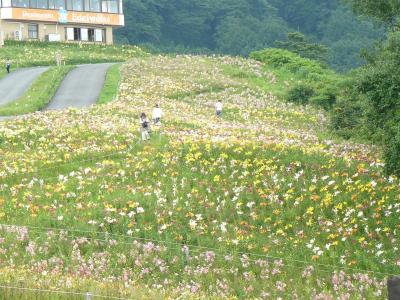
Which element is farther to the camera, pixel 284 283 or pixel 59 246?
pixel 59 246

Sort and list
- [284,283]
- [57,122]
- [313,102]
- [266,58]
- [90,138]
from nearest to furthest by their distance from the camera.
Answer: [284,283] < [90,138] < [57,122] < [313,102] < [266,58]

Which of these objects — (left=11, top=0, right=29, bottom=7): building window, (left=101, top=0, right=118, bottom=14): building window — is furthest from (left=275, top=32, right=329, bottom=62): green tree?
(left=11, top=0, right=29, bottom=7): building window

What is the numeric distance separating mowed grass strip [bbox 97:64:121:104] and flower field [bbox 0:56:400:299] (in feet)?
39.9

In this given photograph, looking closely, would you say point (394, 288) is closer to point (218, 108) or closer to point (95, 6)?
point (218, 108)

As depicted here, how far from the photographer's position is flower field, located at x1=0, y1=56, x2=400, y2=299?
57.6 ft

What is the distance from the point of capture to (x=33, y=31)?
92.3 m

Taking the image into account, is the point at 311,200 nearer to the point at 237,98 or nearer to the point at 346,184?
the point at 346,184

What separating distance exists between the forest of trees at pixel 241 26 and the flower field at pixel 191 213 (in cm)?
10059

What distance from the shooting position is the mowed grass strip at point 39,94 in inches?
1735

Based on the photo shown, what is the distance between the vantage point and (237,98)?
5416 centimetres

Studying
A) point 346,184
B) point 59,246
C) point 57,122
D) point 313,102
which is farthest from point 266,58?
point 59,246

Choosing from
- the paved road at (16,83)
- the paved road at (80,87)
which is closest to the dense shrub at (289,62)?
the paved road at (80,87)

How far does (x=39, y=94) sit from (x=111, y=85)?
20.9 ft

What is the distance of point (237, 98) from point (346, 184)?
29.5 meters
